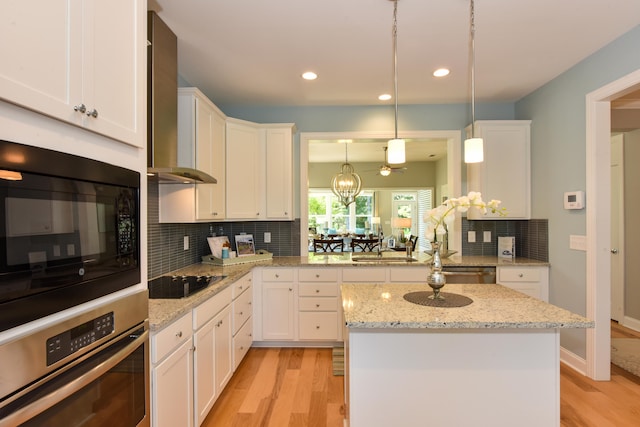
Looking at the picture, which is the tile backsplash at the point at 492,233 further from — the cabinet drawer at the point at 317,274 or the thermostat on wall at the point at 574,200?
the cabinet drawer at the point at 317,274

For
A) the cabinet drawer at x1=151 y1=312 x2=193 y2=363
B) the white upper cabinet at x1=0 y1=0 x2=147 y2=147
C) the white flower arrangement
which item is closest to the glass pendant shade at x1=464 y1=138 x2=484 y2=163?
the white flower arrangement

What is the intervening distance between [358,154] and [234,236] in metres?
4.50

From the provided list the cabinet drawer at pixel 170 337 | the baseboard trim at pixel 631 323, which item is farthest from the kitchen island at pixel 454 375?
the baseboard trim at pixel 631 323

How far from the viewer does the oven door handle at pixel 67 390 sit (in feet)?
2.56

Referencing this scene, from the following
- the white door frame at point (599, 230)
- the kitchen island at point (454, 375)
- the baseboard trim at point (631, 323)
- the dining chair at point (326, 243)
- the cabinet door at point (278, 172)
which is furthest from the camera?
the dining chair at point (326, 243)

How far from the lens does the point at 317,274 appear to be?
11.0 feet

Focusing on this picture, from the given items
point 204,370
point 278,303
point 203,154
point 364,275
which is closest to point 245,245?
point 278,303

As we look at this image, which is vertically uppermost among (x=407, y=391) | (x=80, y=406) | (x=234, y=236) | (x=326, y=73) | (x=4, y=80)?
(x=326, y=73)

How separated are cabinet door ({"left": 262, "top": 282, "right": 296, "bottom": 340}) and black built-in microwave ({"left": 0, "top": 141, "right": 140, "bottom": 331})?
2.23m

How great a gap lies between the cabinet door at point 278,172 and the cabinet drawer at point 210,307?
1.28 metres

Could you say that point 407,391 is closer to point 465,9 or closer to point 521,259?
point 465,9

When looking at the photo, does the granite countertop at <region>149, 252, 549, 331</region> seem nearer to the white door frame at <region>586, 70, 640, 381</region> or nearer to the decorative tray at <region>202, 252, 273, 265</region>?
the decorative tray at <region>202, 252, 273, 265</region>

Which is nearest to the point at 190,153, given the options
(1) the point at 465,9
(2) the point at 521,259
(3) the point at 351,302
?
(3) the point at 351,302

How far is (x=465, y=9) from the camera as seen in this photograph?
6.88 feet
